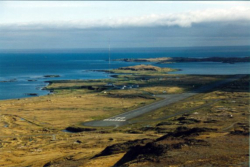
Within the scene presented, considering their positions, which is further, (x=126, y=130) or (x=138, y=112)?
(x=138, y=112)

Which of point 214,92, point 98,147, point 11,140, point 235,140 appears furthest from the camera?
point 214,92

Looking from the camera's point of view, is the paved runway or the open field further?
the paved runway

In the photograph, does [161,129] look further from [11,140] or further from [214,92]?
[214,92]

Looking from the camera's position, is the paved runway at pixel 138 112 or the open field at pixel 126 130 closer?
the open field at pixel 126 130

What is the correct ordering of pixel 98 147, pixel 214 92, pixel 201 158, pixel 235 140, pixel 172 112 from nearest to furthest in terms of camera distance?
pixel 201 158 → pixel 235 140 → pixel 98 147 → pixel 172 112 → pixel 214 92

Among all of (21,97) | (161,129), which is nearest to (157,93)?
(21,97)

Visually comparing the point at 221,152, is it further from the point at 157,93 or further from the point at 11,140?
the point at 157,93

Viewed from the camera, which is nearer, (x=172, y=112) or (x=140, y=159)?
(x=140, y=159)
